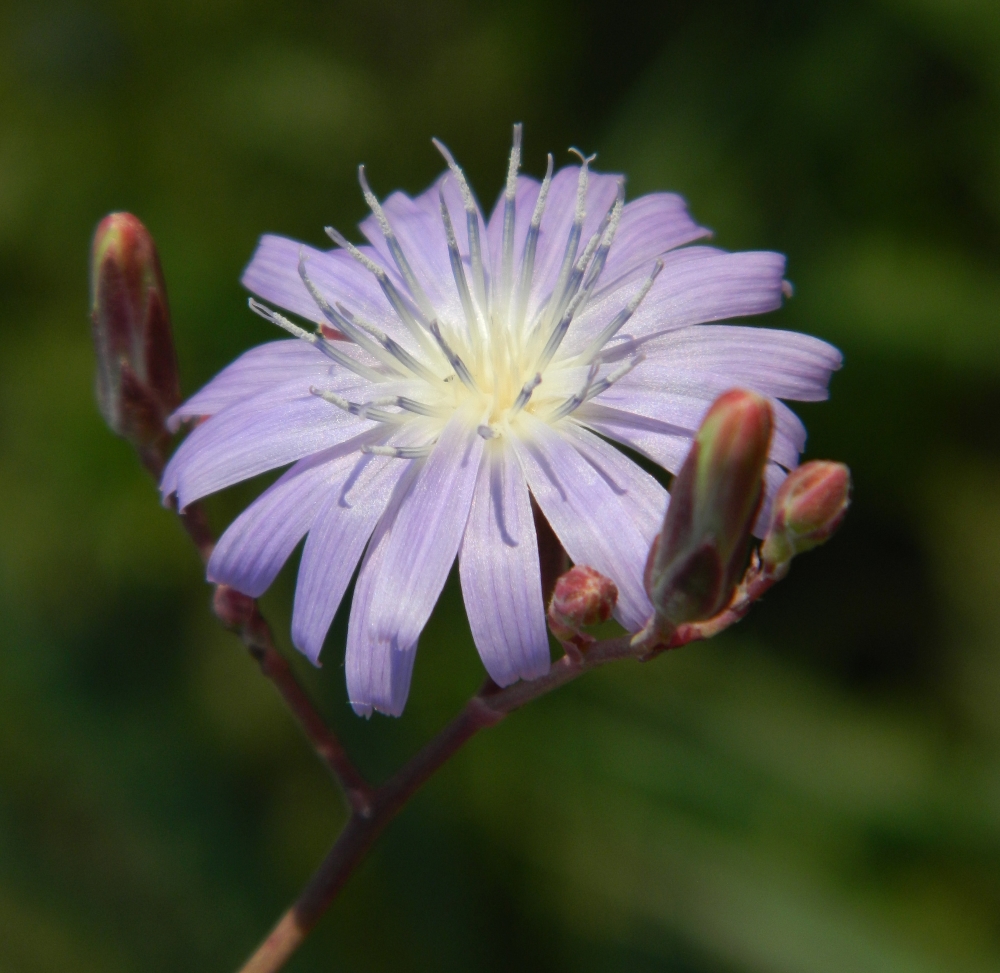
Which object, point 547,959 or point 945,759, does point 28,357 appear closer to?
point 547,959

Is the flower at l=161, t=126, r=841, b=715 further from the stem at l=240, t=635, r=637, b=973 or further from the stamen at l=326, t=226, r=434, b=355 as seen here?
the stem at l=240, t=635, r=637, b=973

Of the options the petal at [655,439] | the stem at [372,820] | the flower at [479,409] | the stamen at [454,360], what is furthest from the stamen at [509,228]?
the stem at [372,820]

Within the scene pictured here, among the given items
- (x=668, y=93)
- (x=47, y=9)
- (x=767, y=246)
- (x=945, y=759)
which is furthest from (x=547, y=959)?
(x=47, y=9)

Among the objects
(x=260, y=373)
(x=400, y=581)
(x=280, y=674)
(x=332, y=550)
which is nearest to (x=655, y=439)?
(x=400, y=581)

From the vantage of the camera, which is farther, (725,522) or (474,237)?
(474,237)

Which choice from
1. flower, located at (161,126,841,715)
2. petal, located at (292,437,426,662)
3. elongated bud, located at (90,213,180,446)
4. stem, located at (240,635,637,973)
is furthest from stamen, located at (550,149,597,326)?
elongated bud, located at (90,213,180,446)

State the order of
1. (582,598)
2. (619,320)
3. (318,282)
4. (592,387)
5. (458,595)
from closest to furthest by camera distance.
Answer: (582,598) < (592,387) < (619,320) < (318,282) < (458,595)

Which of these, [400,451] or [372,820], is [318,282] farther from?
[372,820]
